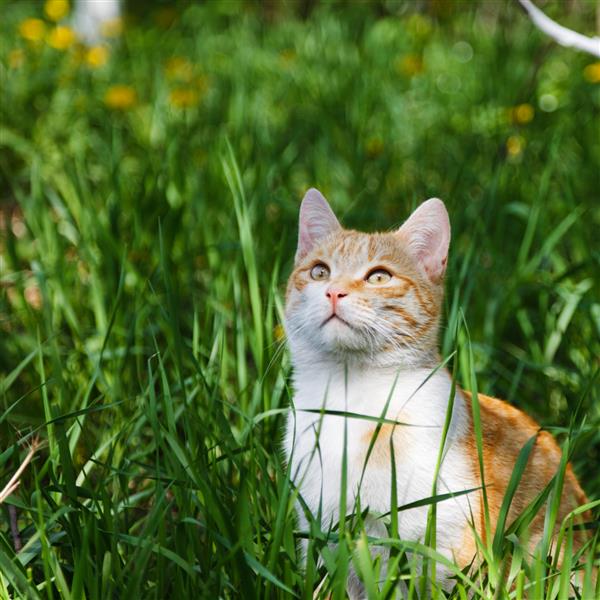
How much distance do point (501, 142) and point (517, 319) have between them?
121cm

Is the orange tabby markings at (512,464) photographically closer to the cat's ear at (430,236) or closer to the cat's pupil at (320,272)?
the cat's ear at (430,236)

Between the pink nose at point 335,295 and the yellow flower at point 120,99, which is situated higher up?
the yellow flower at point 120,99

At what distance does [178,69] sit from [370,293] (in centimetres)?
413

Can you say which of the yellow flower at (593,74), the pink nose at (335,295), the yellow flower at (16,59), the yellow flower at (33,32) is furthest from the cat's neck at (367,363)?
the yellow flower at (33,32)

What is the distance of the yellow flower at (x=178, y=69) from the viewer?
5441 millimetres

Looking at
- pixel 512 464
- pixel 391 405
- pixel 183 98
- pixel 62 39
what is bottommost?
pixel 512 464

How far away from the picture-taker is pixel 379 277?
196cm

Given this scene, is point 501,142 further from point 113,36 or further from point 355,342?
point 113,36

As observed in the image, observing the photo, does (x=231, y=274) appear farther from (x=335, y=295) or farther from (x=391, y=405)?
(x=391, y=405)

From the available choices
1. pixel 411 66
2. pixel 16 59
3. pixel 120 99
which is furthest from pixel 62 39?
pixel 411 66

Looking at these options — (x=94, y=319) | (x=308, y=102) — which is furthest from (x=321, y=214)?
(x=308, y=102)

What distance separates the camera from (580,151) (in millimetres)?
3959

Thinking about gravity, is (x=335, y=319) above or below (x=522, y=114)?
below

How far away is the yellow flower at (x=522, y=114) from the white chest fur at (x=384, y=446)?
2393 millimetres
